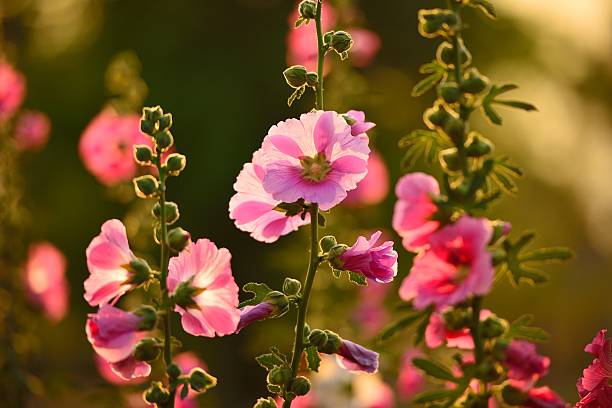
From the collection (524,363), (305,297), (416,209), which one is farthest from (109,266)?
(524,363)

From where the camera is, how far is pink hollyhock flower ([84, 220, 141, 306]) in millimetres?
1401

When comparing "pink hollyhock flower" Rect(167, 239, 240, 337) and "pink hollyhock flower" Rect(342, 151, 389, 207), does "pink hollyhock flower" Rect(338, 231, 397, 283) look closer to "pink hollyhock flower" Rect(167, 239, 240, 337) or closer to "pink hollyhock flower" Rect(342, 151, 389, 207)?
"pink hollyhock flower" Rect(167, 239, 240, 337)

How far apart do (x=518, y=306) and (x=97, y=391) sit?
31.8 ft

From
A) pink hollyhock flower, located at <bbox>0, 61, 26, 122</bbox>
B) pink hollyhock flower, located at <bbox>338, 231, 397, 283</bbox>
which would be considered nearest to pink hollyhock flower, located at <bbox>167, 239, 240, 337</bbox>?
pink hollyhock flower, located at <bbox>338, 231, 397, 283</bbox>

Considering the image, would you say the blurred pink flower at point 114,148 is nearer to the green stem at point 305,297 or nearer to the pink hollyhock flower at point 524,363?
the green stem at point 305,297

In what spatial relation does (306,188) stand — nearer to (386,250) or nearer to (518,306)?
(386,250)

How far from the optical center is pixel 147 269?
1.40 metres

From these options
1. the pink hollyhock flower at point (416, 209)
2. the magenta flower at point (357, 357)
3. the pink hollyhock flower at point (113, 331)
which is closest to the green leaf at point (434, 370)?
the magenta flower at point (357, 357)

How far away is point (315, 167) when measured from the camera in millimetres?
1459

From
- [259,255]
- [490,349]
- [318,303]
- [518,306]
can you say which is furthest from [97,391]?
[518,306]

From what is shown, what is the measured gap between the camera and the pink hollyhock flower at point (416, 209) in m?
1.29

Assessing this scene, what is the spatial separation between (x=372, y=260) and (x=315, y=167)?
17 centimetres

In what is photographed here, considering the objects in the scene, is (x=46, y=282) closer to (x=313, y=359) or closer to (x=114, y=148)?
(x=114, y=148)

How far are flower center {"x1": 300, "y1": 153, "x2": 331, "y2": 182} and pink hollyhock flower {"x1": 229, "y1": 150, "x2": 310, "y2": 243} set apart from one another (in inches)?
2.7
